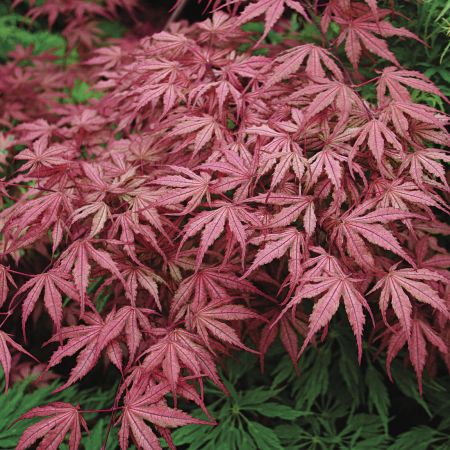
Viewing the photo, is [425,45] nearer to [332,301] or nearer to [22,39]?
[332,301]

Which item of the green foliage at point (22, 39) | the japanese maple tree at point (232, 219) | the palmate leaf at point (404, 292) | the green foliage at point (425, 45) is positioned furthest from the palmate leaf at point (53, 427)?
the green foliage at point (22, 39)

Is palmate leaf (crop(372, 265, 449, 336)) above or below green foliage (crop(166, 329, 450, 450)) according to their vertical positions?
above

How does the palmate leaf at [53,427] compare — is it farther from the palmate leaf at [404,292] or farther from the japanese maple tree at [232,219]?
the palmate leaf at [404,292]

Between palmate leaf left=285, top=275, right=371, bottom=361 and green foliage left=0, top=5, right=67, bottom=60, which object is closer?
Result: palmate leaf left=285, top=275, right=371, bottom=361

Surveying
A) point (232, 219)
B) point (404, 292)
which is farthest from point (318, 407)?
point (232, 219)

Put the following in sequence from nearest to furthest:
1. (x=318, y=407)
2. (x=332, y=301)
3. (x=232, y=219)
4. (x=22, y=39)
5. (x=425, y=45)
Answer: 1. (x=332, y=301)
2. (x=232, y=219)
3. (x=425, y=45)
4. (x=318, y=407)
5. (x=22, y=39)

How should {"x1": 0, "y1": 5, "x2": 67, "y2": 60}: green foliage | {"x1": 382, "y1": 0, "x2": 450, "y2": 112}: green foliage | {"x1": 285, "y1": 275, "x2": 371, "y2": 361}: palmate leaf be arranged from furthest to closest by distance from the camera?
{"x1": 0, "y1": 5, "x2": 67, "y2": 60}: green foliage, {"x1": 382, "y1": 0, "x2": 450, "y2": 112}: green foliage, {"x1": 285, "y1": 275, "x2": 371, "y2": 361}: palmate leaf

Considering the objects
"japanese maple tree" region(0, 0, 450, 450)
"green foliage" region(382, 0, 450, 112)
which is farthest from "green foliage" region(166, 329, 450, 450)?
"green foliage" region(382, 0, 450, 112)

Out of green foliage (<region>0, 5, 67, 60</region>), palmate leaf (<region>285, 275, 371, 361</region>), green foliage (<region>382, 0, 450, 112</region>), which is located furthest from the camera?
green foliage (<region>0, 5, 67, 60</region>)

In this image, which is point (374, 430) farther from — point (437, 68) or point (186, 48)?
point (186, 48)

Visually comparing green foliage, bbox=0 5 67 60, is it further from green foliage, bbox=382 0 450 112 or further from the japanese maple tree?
green foliage, bbox=382 0 450 112

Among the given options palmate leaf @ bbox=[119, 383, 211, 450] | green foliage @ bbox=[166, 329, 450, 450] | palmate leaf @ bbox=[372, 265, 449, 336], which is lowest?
green foliage @ bbox=[166, 329, 450, 450]

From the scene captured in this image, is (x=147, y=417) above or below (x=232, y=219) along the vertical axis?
below

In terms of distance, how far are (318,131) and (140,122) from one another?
0.76 meters
